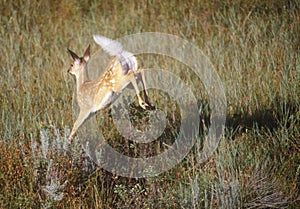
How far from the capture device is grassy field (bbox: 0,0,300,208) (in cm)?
347

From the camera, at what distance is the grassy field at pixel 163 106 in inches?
137

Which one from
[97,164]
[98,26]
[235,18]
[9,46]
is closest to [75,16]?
[98,26]

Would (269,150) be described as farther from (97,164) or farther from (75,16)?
(75,16)

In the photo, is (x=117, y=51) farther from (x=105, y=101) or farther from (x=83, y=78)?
(x=83, y=78)

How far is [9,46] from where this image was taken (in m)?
5.90

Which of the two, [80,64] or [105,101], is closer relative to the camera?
[105,101]

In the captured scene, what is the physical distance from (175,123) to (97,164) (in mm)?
843

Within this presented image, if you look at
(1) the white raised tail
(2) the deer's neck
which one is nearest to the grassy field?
(2) the deer's neck

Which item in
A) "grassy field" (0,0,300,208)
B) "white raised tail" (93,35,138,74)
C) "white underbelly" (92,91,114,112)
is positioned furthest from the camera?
"grassy field" (0,0,300,208)

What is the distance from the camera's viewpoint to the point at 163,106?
4496mm

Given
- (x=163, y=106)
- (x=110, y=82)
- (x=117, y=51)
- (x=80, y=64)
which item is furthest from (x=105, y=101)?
(x=163, y=106)

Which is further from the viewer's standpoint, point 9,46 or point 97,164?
point 9,46

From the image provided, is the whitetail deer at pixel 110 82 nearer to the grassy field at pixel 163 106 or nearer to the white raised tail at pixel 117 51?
the white raised tail at pixel 117 51

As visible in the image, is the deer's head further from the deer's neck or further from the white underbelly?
the white underbelly
